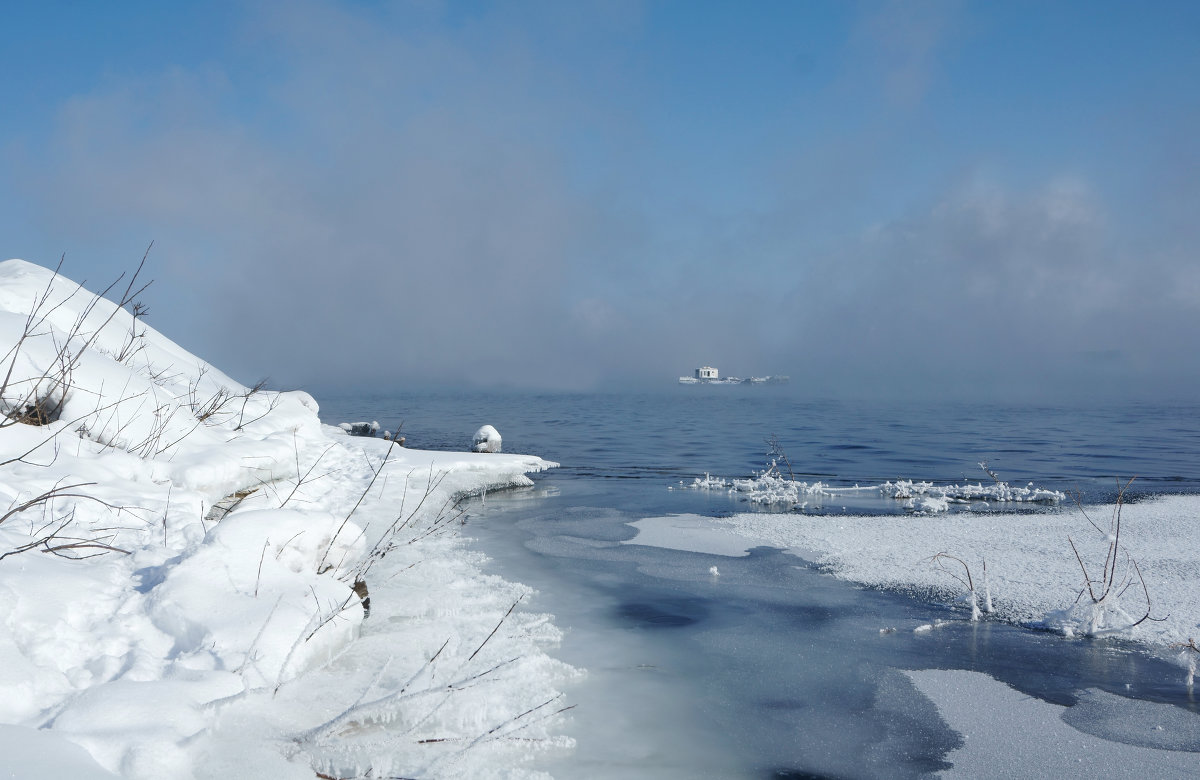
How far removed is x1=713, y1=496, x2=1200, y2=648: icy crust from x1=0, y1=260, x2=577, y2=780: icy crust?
3.36 meters

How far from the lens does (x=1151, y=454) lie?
15445mm

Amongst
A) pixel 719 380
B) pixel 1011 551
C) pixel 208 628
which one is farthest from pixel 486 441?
pixel 719 380

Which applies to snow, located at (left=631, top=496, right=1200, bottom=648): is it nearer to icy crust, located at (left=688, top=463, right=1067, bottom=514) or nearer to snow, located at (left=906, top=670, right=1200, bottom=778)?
icy crust, located at (left=688, top=463, right=1067, bottom=514)

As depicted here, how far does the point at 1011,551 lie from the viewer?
20.9ft

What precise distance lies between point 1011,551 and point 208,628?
677 cm

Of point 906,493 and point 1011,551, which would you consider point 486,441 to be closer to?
point 906,493

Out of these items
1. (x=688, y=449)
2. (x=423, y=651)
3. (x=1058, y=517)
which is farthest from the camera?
(x=688, y=449)

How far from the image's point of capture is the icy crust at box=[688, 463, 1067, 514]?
376 inches

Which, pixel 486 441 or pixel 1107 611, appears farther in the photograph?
pixel 486 441

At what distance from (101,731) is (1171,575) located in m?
7.11

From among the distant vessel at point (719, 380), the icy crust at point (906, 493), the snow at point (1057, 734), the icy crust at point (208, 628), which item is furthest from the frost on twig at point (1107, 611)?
the distant vessel at point (719, 380)

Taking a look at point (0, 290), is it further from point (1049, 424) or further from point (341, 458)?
point (1049, 424)

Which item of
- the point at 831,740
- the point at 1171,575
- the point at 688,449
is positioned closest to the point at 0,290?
the point at 831,740

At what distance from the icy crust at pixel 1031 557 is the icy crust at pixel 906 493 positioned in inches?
31.7
